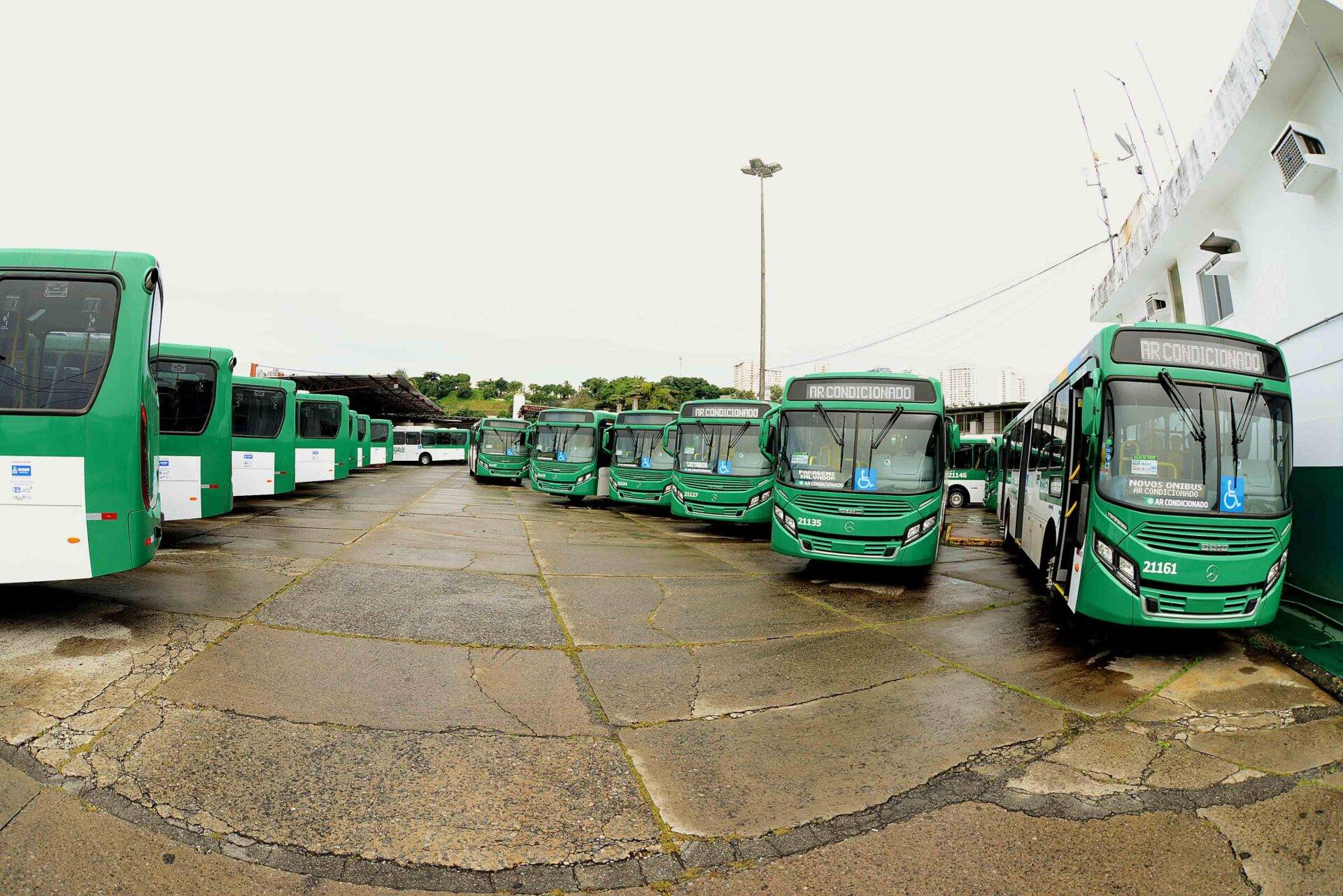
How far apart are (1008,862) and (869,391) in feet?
23.4

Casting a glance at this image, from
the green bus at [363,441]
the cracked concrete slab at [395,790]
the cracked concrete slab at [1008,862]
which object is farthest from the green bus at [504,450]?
the cracked concrete slab at [1008,862]

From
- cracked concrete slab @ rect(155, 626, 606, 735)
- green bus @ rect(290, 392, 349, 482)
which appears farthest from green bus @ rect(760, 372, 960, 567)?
green bus @ rect(290, 392, 349, 482)

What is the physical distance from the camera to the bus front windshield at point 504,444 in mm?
29500

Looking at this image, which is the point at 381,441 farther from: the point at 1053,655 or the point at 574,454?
the point at 1053,655

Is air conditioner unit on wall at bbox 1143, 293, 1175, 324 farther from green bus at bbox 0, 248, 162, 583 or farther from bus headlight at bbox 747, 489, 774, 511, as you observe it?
green bus at bbox 0, 248, 162, 583

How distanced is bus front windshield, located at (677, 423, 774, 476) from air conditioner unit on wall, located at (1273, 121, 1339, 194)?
879cm

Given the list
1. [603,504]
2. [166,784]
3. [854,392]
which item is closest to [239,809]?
[166,784]

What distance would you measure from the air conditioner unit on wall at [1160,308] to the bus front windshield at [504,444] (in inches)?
866

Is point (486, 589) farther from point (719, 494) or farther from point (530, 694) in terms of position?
point (719, 494)

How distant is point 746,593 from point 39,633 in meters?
6.46

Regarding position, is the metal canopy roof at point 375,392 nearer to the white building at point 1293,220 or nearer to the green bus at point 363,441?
the green bus at point 363,441

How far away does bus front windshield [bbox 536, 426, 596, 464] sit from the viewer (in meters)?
20.6

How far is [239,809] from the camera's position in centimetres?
317

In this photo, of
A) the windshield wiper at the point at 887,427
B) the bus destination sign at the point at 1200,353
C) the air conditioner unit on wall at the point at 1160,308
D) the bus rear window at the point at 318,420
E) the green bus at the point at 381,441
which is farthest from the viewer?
the green bus at the point at 381,441
